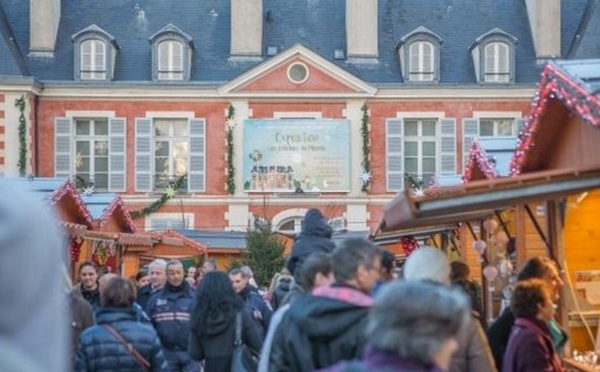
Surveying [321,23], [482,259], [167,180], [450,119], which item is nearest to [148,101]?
[167,180]

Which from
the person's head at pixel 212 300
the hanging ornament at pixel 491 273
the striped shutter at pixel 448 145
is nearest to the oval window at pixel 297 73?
the striped shutter at pixel 448 145

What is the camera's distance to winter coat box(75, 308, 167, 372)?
754cm

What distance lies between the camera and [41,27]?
123 ft

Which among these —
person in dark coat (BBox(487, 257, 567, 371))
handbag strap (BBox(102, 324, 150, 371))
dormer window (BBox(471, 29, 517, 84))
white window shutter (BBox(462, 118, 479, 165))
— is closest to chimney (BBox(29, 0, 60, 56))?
white window shutter (BBox(462, 118, 479, 165))

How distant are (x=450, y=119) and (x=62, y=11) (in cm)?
1121

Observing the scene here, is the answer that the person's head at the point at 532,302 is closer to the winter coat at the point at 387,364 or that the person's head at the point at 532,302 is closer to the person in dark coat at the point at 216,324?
the person in dark coat at the point at 216,324

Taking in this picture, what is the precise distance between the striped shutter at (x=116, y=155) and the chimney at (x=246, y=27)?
12.2 ft

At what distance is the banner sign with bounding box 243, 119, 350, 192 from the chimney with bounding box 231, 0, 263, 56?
2107 millimetres

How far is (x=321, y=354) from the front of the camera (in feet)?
17.7

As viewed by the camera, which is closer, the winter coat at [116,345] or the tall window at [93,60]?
the winter coat at [116,345]

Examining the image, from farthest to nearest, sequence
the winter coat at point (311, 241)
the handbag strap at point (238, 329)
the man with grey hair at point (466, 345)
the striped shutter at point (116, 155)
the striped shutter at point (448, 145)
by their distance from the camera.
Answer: the striped shutter at point (448, 145), the striped shutter at point (116, 155), the handbag strap at point (238, 329), the winter coat at point (311, 241), the man with grey hair at point (466, 345)

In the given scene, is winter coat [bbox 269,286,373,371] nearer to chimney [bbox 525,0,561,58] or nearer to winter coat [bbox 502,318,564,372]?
winter coat [bbox 502,318,564,372]

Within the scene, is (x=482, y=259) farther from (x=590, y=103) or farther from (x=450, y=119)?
(x=450, y=119)

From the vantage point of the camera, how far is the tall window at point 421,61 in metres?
37.8
